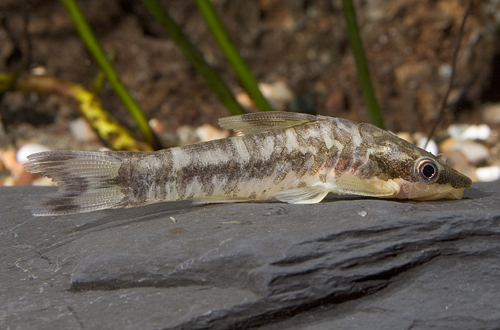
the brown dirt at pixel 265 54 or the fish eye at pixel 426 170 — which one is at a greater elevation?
the brown dirt at pixel 265 54

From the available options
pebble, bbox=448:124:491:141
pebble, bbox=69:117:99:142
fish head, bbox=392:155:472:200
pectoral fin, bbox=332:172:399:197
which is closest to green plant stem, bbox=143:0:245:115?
pectoral fin, bbox=332:172:399:197

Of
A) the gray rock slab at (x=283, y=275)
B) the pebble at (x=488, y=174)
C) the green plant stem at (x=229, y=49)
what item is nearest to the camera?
the gray rock slab at (x=283, y=275)

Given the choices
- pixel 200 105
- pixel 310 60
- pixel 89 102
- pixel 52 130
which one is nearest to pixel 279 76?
pixel 310 60

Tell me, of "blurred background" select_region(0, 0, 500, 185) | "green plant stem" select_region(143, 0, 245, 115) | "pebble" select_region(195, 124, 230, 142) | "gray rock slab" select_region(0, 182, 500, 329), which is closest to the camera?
"gray rock slab" select_region(0, 182, 500, 329)

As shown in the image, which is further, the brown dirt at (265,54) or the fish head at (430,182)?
the brown dirt at (265,54)

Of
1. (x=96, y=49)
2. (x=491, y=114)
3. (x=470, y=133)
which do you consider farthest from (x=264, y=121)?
(x=491, y=114)

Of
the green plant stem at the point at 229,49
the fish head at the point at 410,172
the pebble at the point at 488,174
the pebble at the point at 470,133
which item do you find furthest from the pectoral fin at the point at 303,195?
the pebble at the point at 470,133

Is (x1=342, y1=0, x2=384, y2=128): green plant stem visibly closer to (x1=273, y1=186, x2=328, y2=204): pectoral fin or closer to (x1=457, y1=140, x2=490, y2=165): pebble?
(x1=457, y1=140, x2=490, y2=165): pebble

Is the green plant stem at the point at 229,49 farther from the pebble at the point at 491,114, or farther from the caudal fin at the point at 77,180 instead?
the pebble at the point at 491,114
